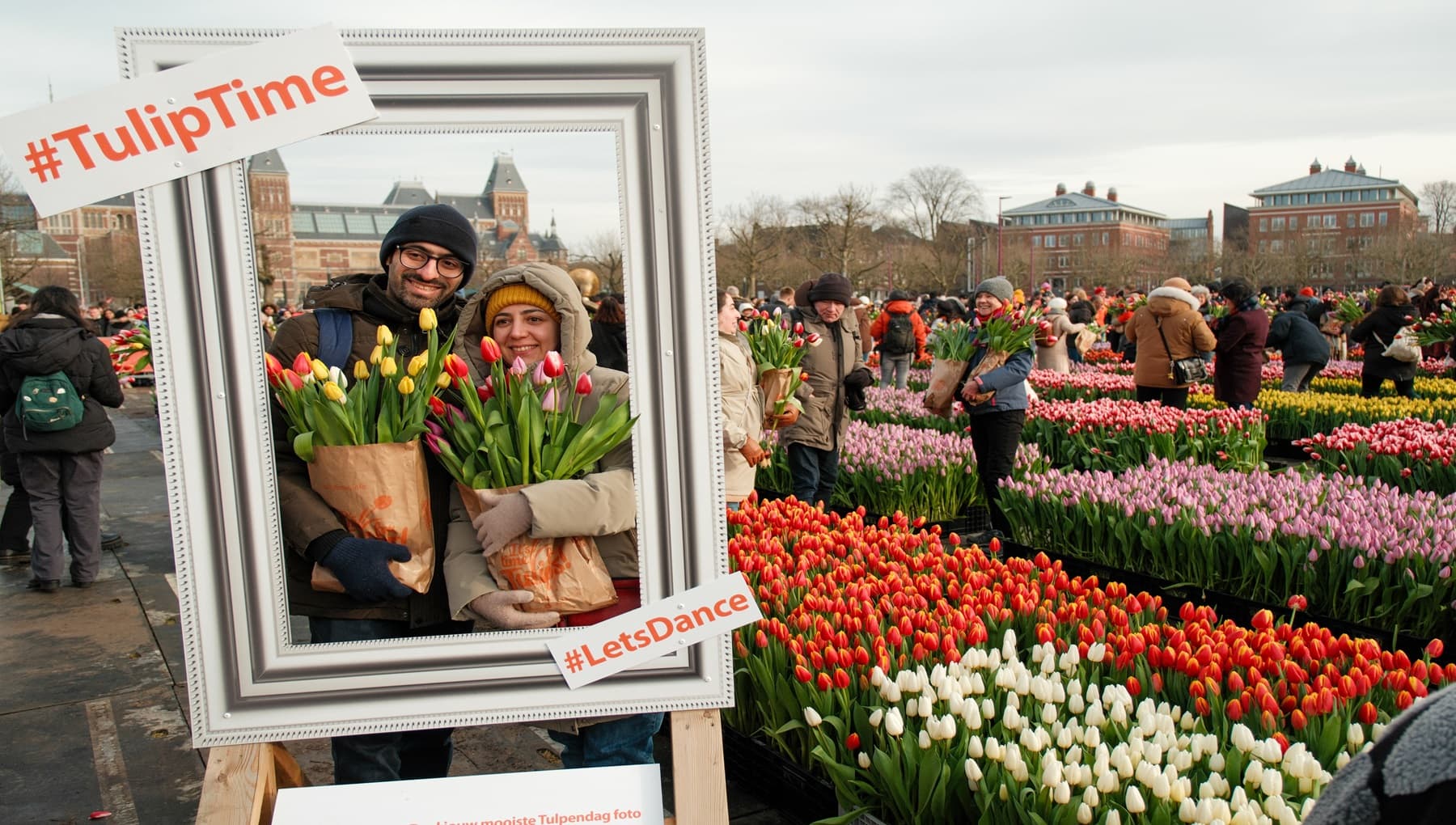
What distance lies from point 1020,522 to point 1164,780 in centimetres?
368

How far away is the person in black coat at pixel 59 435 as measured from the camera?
226 inches

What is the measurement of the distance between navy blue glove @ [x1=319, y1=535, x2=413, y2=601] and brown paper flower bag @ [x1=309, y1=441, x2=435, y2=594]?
0.6 inches

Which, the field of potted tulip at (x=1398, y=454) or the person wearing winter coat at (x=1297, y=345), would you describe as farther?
the person wearing winter coat at (x=1297, y=345)

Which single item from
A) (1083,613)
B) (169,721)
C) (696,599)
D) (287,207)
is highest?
(287,207)

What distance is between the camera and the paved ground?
3.40 meters

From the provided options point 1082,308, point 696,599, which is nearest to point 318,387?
point 696,599

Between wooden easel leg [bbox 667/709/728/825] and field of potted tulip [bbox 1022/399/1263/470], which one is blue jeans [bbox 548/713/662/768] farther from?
field of potted tulip [bbox 1022/399/1263/470]

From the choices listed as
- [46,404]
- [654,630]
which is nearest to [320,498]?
[654,630]

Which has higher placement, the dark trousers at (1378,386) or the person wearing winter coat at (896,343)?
the person wearing winter coat at (896,343)

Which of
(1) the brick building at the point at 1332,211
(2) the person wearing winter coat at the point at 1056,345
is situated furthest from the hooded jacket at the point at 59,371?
(1) the brick building at the point at 1332,211

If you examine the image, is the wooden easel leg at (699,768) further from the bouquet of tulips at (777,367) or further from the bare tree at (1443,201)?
the bare tree at (1443,201)

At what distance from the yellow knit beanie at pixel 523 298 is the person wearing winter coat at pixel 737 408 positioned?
9.63ft

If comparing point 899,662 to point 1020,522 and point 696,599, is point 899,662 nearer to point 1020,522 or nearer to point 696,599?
point 696,599

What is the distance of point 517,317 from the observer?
7.30 ft
